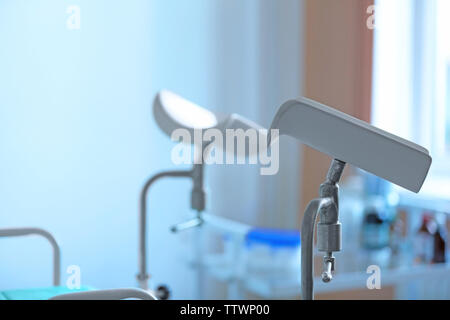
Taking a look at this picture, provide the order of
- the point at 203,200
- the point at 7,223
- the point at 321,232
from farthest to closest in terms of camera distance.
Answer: the point at 7,223 < the point at 203,200 < the point at 321,232

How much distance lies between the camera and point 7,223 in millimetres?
1528

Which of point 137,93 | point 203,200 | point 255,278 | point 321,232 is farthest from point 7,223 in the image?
point 321,232

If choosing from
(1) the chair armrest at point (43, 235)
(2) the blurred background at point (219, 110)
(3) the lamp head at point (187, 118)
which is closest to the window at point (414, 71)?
(2) the blurred background at point (219, 110)

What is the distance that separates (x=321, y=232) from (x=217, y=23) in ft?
4.06

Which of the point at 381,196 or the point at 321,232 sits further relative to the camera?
the point at 381,196

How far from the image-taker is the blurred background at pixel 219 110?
61.5 inches

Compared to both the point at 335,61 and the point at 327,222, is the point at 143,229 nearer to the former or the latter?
the point at 327,222

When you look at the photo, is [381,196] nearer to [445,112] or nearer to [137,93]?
[445,112]

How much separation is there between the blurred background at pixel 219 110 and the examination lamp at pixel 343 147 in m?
0.87

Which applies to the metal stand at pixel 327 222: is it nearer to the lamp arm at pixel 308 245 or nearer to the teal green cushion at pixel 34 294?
the lamp arm at pixel 308 245

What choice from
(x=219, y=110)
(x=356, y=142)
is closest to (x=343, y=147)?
(x=356, y=142)

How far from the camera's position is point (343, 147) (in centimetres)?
64

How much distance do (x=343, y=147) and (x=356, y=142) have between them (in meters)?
0.02

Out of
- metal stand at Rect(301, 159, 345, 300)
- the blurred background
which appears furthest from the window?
metal stand at Rect(301, 159, 345, 300)
